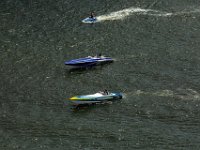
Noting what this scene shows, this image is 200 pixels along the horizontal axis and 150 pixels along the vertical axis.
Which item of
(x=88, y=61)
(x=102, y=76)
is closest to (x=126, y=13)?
(x=88, y=61)

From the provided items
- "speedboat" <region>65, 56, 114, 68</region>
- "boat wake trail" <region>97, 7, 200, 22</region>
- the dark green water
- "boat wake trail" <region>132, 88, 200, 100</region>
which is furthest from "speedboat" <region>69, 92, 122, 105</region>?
"boat wake trail" <region>97, 7, 200, 22</region>

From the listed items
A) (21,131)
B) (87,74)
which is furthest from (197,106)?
(21,131)

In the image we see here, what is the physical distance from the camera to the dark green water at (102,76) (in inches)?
3246

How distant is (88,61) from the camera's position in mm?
105750

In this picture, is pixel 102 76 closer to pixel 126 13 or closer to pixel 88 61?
pixel 88 61

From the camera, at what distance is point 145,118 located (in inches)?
3381

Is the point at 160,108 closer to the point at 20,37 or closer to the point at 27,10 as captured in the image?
the point at 20,37

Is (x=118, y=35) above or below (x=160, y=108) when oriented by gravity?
above

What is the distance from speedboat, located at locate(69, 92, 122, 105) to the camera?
9162cm

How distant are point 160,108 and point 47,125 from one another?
905 inches

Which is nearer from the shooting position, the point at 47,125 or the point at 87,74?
the point at 47,125

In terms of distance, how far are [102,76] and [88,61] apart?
669 centimetres

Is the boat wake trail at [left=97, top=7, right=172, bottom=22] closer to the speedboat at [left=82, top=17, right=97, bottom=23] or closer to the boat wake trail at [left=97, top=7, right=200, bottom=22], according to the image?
the boat wake trail at [left=97, top=7, right=200, bottom=22]

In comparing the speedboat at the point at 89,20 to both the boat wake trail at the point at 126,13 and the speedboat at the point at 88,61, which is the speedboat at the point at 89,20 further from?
the speedboat at the point at 88,61
